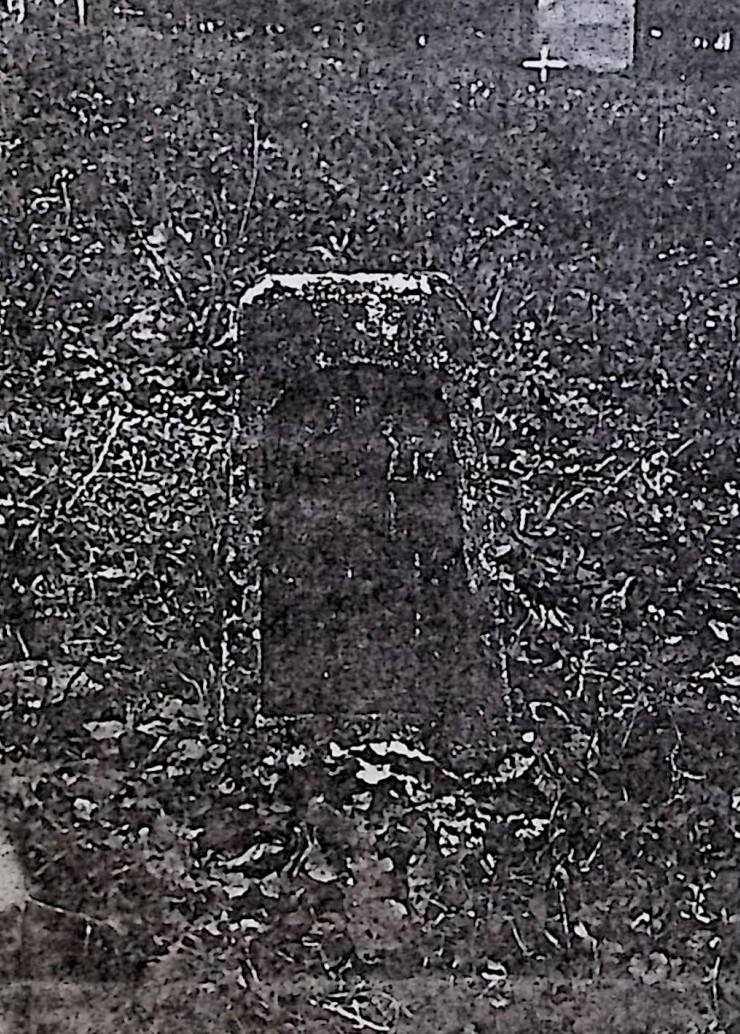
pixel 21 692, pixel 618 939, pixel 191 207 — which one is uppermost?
pixel 191 207

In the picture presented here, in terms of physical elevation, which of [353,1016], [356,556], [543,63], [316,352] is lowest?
[353,1016]

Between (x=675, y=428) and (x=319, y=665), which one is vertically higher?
(x=675, y=428)

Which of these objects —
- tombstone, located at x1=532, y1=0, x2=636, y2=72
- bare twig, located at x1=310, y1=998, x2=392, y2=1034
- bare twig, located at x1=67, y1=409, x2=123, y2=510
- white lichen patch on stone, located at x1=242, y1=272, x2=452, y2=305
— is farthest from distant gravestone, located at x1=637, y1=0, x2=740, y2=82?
bare twig, located at x1=310, y1=998, x2=392, y2=1034

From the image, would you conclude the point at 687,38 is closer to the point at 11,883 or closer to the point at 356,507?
the point at 356,507

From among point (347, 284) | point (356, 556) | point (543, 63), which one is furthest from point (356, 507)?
point (543, 63)

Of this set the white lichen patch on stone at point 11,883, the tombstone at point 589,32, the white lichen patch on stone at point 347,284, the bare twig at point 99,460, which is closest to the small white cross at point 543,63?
the tombstone at point 589,32

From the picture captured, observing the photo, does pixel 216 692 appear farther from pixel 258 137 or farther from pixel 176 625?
pixel 258 137

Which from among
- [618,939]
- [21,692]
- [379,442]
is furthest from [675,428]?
[21,692]
